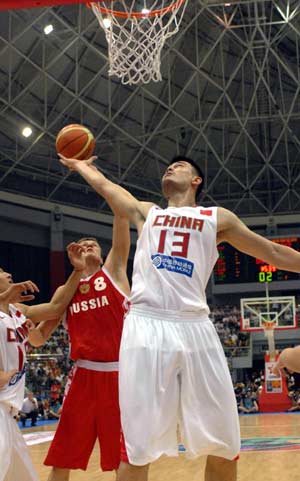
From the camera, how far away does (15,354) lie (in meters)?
5.67

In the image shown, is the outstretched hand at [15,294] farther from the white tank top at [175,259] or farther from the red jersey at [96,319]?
the white tank top at [175,259]

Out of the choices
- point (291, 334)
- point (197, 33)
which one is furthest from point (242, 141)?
point (291, 334)

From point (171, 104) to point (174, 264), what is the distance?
28754 millimetres

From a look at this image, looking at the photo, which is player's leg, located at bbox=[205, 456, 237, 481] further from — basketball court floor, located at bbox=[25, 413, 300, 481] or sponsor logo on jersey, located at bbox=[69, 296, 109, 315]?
basketball court floor, located at bbox=[25, 413, 300, 481]

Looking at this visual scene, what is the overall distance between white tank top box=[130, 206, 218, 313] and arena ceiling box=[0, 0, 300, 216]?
77.2 feet

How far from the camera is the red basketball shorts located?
519 centimetres

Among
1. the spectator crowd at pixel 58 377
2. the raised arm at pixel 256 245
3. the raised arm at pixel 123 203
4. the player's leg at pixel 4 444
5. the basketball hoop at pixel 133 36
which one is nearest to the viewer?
the raised arm at pixel 256 245

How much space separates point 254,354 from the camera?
1284 inches

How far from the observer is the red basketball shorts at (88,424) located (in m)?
5.19

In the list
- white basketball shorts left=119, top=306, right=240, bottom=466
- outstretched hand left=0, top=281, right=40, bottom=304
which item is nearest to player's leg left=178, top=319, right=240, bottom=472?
white basketball shorts left=119, top=306, right=240, bottom=466

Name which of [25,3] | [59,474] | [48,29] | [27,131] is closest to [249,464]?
[59,474]

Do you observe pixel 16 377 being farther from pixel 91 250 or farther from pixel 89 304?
pixel 91 250

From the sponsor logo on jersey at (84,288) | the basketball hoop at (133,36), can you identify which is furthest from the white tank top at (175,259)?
the basketball hoop at (133,36)

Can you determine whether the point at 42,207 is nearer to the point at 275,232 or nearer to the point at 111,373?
the point at 275,232
